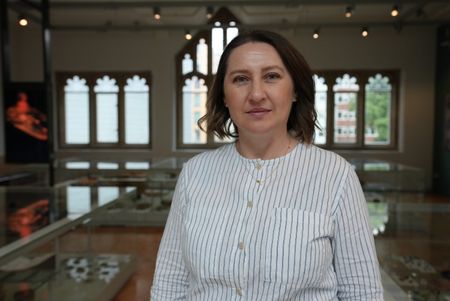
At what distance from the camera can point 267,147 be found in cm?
121

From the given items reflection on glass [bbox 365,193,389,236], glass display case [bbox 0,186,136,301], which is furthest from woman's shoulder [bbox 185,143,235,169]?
reflection on glass [bbox 365,193,389,236]

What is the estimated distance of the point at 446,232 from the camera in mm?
4090

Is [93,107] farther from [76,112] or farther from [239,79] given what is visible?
[239,79]

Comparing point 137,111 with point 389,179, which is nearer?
point 389,179

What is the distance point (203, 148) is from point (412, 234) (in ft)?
27.9

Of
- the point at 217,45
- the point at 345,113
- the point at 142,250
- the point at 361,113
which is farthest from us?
the point at 345,113

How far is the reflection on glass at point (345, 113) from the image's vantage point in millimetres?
12102

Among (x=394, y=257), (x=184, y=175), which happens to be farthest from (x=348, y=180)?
(x=394, y=257)

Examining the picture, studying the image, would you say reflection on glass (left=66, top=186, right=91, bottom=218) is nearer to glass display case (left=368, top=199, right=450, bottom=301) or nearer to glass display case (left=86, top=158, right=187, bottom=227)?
glass display case (left=86, top=158, right=187, bottom=227)

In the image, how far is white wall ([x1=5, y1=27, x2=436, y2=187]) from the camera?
38.0 ft

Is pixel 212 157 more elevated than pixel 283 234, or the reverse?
pixel 212 157

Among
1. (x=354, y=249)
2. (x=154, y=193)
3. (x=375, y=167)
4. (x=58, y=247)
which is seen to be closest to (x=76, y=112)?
(x=154, y=193)

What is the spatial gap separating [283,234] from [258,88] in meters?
0.38

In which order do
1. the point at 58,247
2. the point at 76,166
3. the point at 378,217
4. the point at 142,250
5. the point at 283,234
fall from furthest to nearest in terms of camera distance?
the point at 76,166 < the point at 142,250 < the point at 378,217 < the point at 58,247 < the point at 283,234
